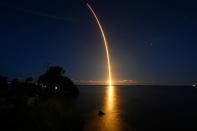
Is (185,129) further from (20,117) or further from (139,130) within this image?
(20,117)

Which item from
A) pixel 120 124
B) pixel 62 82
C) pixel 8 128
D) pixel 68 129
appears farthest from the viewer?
pixel 62 82

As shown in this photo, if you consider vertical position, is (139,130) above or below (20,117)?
below

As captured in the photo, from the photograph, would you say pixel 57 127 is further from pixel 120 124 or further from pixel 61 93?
pixel 61 93

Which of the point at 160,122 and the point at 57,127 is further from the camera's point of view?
the point at 160,122

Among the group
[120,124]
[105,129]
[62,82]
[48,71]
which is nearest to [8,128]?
[105,129]

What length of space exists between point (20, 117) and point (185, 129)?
40.6m

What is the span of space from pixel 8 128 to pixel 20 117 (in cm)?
230

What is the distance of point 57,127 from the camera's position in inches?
1254

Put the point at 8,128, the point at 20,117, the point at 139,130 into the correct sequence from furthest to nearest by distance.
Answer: the point at 139,130 < the point at 20,117 < the point at 8,128

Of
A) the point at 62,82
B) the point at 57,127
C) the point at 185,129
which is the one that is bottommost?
the point at 185,129

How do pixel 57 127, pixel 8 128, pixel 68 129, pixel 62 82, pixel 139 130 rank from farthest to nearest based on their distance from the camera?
pixel 62 82 < pixel 139 130 < pixel 68 129 < pixel 57 127 < pixel 8 128

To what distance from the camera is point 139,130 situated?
51.1 metres

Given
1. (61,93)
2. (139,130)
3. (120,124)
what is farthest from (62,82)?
(139,130)

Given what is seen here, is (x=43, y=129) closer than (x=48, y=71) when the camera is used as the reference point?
Yes
